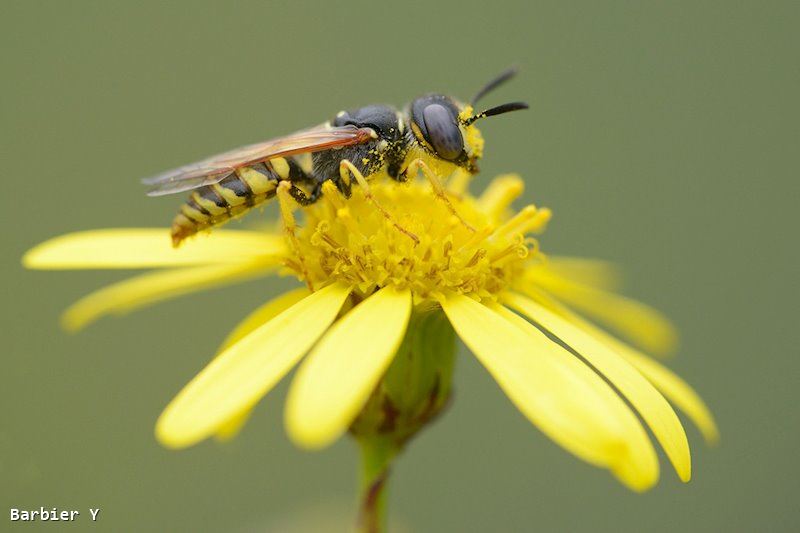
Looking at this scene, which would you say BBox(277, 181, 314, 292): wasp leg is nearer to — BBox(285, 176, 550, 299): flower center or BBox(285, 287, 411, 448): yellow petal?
BBox(285, 176, 550, 299): flower center

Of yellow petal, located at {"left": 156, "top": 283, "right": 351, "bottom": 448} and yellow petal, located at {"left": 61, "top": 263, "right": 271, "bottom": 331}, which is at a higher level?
yellow petal, located at {"left": 61, "top": 263, "right": 271, "bottom": 331}

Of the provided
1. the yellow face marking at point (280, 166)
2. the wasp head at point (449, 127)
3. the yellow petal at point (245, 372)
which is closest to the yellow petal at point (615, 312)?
the wasp head at point (449, 127)

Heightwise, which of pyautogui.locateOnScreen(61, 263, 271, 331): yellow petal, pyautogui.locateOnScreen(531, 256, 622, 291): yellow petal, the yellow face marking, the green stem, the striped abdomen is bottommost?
the green stem

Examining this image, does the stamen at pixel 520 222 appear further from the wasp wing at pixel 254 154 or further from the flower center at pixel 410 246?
the wasp wing at pixel 254 154

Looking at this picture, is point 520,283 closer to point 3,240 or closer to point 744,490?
point 744,490

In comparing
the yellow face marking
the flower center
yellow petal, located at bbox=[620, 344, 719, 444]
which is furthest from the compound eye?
yellow petal, located at bbox=[620, 344, 719, 444]

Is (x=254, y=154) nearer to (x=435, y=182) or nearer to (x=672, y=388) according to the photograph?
(x=435, y=182)
